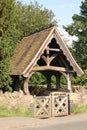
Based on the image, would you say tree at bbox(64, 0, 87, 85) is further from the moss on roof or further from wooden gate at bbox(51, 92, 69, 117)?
wooden gate at bbox(51, 92, 69, 117)

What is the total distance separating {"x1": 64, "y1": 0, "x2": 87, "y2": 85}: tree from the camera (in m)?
44.1

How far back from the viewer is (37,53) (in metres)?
22.9

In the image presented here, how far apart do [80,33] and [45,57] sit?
70.5 ft

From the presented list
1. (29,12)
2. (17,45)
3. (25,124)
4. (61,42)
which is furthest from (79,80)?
(29,12)

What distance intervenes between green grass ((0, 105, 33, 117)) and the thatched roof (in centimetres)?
246

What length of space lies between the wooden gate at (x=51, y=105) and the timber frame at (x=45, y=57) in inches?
64.1

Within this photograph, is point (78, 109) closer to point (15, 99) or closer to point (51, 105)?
point (51, 105)

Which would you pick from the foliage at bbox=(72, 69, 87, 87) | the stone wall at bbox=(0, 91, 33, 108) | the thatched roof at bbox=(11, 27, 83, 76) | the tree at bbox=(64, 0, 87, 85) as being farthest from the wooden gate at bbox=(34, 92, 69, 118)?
the tree at bbox=(64, 0, 87, 85)

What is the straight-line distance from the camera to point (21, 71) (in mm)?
22422

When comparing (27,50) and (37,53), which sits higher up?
(37,53)

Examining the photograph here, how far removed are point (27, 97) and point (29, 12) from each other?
99.4 feet

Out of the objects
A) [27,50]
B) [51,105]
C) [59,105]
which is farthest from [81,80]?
[51,105]

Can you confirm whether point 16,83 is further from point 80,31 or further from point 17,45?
point 80,31

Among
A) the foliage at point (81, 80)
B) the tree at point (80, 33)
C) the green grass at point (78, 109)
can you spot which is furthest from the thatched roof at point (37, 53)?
the tree at point (80, 33)
